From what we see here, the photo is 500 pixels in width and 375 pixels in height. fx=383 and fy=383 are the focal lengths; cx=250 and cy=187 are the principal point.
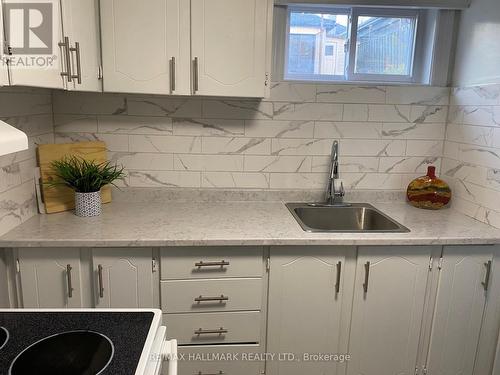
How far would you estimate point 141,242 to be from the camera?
61.9 inches

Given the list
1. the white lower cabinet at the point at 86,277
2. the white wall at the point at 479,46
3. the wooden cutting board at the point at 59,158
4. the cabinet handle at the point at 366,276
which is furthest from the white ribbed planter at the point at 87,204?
the white wall at the point at 479,46

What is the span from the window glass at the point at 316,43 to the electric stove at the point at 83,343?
64.5 inches

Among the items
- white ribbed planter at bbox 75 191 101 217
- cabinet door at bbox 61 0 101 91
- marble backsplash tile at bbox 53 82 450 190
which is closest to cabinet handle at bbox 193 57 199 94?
marble backsplash tile at bbox 53 82 450 190

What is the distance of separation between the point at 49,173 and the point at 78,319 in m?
1.09

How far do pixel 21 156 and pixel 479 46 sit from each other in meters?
2.28

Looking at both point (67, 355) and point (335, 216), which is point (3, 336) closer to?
point (67, 355)

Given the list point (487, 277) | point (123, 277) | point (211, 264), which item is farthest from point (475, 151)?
point (123, 277)

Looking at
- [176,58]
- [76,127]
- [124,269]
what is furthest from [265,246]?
[76,127]

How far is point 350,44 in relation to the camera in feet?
7.20

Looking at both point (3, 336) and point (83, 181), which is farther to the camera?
point (83, 181)

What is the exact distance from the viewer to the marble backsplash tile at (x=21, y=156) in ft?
5.26

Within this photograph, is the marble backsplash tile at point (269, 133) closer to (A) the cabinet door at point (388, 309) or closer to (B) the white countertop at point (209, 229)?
(B) the white countertop at point (209, 229)

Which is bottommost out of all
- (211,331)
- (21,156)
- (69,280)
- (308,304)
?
(211,331)

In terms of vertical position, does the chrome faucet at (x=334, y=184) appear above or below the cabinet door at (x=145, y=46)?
below
